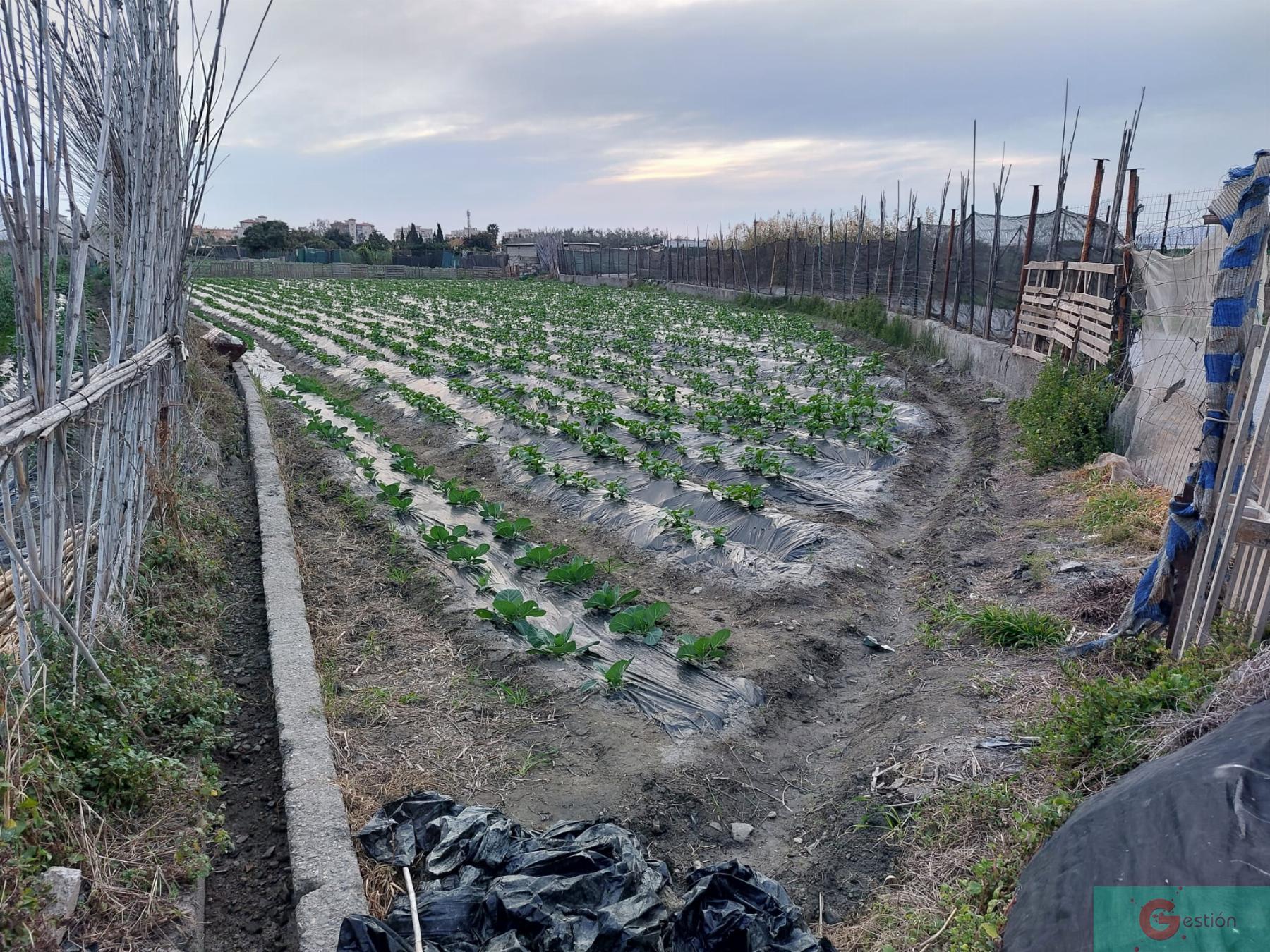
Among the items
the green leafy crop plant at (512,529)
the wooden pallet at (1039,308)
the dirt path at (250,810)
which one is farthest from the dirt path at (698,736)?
the wooden pallet at (1039,308)

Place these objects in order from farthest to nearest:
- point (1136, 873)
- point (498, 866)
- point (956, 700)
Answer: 1. point (956, 700)
2. point (498, 866)
3. point (1136, 873)

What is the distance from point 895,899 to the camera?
10.3ft

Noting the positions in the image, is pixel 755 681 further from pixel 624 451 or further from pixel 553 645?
pixel 624 451

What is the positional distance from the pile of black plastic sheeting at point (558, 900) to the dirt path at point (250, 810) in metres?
0.39

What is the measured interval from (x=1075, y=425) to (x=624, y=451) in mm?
4524

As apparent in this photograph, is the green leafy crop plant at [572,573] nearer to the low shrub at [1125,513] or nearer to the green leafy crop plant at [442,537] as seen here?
the green leafy crop plant at [442,537]

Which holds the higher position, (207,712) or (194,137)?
(194,137)

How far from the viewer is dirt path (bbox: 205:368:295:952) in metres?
3.03

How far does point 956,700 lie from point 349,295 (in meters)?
32.0

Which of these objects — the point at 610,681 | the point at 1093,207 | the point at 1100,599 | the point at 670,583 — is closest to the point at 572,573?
the point at 670,583

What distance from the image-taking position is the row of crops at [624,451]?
17.1ft

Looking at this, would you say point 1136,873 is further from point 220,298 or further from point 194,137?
point 220,298

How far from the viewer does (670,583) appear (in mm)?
6406

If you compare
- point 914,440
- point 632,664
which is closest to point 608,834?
point 632,664
